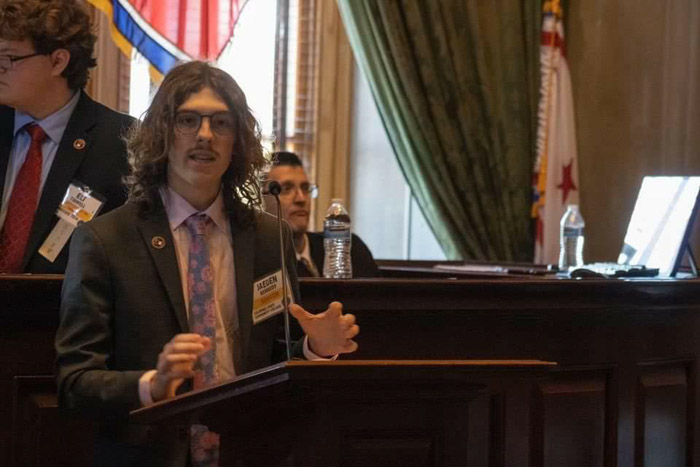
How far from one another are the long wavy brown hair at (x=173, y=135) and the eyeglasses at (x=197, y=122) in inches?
0.6

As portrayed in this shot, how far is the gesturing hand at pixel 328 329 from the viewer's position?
212 cm

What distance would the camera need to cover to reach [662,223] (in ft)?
13.2

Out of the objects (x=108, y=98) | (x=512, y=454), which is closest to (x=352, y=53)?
(x=108, y=98)

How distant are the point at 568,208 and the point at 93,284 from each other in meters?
3.95

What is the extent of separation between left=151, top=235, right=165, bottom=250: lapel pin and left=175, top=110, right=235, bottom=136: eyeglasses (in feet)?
0.69

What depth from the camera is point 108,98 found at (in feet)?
18.0

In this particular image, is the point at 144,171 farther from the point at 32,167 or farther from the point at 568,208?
the point at 568,208

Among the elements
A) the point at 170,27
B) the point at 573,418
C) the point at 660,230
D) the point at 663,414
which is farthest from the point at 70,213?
the point at 170,27

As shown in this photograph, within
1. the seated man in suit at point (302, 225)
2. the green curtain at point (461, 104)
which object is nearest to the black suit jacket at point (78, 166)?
the seated man in suit at point (302, 225)

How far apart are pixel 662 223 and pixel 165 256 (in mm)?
2319

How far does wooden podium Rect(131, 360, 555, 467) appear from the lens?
172cm

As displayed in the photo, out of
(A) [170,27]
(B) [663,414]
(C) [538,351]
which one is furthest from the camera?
(A) [170,27]

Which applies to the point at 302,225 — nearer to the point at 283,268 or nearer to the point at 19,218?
the point at 19,218

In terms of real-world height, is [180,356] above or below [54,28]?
below
